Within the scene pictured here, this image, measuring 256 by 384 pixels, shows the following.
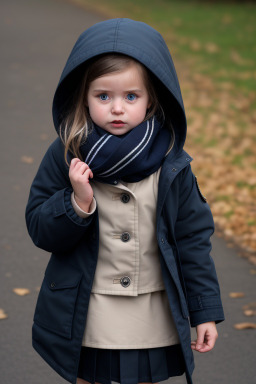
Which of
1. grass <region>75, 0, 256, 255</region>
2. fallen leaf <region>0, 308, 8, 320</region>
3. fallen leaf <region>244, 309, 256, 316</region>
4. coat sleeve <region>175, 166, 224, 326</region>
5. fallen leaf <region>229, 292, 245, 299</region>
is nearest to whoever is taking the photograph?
coat sleeve <region>175, 166, 224, 326</region>

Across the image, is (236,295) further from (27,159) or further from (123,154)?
(27,159)

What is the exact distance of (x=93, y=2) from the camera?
66.3 feet

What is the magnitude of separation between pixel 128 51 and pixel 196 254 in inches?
30.8

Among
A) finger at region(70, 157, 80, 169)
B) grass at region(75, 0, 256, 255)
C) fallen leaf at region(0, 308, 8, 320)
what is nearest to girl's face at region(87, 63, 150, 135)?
finger at region(70, 157, 80, 169)

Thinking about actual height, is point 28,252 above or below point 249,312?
above

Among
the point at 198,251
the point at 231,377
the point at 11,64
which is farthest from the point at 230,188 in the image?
the point at 11,64

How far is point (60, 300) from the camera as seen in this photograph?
2.52 m

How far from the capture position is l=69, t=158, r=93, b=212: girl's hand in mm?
2328

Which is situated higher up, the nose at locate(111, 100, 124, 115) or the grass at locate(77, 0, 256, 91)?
the grass at locate(77, 0, 256, 91)

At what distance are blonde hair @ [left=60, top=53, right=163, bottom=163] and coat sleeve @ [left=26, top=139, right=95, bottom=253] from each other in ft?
0.27

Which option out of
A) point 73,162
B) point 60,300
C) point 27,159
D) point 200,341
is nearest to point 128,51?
point 73,162

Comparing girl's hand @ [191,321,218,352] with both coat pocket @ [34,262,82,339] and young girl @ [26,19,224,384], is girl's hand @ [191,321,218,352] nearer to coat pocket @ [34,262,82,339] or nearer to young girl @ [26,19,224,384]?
young girl @ [26,19,224,384]

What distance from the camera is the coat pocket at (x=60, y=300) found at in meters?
2.49

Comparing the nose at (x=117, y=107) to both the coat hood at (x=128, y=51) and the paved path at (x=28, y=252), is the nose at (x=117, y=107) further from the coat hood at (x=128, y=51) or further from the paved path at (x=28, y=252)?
the paved path at (x=28, y=252)
